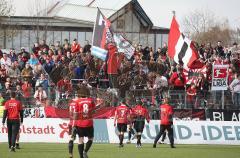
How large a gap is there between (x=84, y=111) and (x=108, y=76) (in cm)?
1390

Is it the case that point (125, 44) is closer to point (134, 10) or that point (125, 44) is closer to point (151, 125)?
point (151, 125)

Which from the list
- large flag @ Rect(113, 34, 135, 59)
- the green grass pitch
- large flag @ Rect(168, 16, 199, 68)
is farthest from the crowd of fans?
the green grass pitch

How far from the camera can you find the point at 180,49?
3625 centimetres

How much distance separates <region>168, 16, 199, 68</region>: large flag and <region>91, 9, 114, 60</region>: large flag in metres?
3.00

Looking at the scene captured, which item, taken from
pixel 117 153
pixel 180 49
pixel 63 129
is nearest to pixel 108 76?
pixel 63 129

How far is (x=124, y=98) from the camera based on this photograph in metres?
35.7

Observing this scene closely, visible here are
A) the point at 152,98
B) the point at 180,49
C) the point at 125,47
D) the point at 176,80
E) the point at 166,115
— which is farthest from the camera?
the point at 125,47

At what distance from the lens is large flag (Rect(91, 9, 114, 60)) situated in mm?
36281

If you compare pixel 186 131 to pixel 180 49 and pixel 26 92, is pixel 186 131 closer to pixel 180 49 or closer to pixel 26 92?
pixel 180 49

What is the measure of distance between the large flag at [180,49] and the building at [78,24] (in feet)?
55.5

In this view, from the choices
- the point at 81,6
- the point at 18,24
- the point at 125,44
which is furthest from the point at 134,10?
the point at 125,44

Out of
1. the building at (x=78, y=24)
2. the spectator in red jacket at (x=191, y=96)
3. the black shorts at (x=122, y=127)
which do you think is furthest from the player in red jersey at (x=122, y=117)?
the building at (x=78, y=24)

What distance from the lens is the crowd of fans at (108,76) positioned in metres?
35.9

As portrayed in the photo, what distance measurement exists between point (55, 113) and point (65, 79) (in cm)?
173
